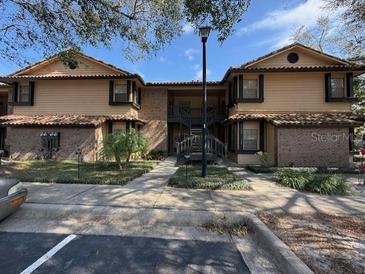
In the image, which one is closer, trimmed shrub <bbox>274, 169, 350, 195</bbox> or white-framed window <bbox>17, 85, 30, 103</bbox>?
trimmed shrub <bbox>274, 169, 350, 195</bbox>

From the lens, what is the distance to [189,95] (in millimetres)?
22812

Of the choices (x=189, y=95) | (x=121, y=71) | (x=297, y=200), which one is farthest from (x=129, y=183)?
(x=189, y=95)

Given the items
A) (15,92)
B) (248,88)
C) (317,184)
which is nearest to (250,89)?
(248,88)

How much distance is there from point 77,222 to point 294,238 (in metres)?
4.14

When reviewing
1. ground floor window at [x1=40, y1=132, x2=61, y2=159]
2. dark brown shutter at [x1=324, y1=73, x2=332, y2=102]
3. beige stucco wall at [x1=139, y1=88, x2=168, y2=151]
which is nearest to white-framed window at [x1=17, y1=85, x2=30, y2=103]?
ground floor window at [x1=40, y1=132, x2=61, y2=159]

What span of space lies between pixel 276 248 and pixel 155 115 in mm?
17075

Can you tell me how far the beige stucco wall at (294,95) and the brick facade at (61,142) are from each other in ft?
31.2

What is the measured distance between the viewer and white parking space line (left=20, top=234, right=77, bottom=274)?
355 cm

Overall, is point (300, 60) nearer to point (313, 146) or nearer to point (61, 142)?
point (313, 146)

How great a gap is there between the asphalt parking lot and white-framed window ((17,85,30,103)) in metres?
16.8

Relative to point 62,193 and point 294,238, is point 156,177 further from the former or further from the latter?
point 294,238

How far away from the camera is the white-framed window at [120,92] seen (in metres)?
18.5

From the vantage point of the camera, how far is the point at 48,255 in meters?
3.99

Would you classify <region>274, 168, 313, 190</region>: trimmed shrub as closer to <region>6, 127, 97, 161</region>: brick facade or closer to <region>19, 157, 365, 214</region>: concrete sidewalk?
<region>19, 157, 365, 214</region>: concrete sidewalk
